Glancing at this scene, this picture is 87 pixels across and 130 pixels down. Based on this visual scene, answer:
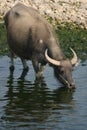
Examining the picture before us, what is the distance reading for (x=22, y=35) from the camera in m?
21.1

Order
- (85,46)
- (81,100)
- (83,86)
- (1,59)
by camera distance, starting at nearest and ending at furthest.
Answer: (81,100), (83,86), (1,59), (85,46)

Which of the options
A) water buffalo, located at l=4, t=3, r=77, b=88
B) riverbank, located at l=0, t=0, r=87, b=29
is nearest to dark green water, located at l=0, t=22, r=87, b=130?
water buffalo, located at l=4, t=3, r=77, b=88

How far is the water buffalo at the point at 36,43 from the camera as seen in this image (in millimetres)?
18953

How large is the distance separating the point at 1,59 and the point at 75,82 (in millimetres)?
5074

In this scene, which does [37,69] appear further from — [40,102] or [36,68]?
[40,102]

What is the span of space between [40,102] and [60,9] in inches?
605

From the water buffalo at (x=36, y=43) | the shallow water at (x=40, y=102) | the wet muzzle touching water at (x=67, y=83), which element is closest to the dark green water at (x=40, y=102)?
the shallow water at (x=40, y=102)

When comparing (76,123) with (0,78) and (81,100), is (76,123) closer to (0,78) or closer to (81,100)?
(81,100)

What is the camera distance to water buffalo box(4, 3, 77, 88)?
62.2 feet

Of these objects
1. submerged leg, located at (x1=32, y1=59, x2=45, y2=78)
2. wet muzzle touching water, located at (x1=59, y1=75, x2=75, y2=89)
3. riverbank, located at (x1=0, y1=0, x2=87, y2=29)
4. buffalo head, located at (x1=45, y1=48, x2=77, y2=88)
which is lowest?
riverbank, located at (x1=0, y1=0, x2=87, y2=29)

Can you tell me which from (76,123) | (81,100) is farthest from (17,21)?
(76,123)

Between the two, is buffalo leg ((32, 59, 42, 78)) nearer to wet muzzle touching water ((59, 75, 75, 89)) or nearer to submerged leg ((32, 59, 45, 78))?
submerged leg ((32, 59, 45, 78))

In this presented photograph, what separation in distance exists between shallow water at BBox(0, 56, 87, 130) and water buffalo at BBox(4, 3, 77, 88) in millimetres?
477

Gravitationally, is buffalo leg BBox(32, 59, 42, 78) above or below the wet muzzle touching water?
below
